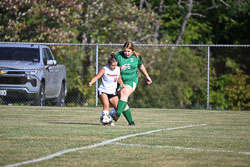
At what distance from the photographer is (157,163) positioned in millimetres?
7355

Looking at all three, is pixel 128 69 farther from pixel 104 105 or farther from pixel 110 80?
pixel 104 105

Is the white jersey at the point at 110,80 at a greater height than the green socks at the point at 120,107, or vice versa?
the white jersey at the point at 110,80

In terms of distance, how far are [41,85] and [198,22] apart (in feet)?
67.4

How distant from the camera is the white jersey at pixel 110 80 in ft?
41.6

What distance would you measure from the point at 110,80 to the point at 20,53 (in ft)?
26.0

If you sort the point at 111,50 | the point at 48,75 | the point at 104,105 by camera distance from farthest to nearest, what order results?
1. the point at 111,50
2. the point at 48,75
3. the point at 104,105

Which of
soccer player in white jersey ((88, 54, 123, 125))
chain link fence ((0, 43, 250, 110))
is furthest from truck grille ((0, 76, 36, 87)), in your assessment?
soccer player in white jersey ((88, 54, 123, 125))

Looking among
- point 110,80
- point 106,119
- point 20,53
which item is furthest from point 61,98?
point 106,119

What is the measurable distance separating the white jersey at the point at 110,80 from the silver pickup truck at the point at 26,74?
7023 millimetres

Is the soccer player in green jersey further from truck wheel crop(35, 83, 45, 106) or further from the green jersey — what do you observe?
truck wheel crop(35, 83, 45, 106)

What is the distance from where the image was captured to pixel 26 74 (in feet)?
64.1

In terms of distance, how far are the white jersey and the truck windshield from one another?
24.7ft

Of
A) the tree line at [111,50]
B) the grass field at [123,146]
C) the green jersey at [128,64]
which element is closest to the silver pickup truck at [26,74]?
the tree line at [111,50]

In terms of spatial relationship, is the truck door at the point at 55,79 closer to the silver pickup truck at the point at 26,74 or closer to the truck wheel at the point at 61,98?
the silver pickup truck at the point at 26,74
